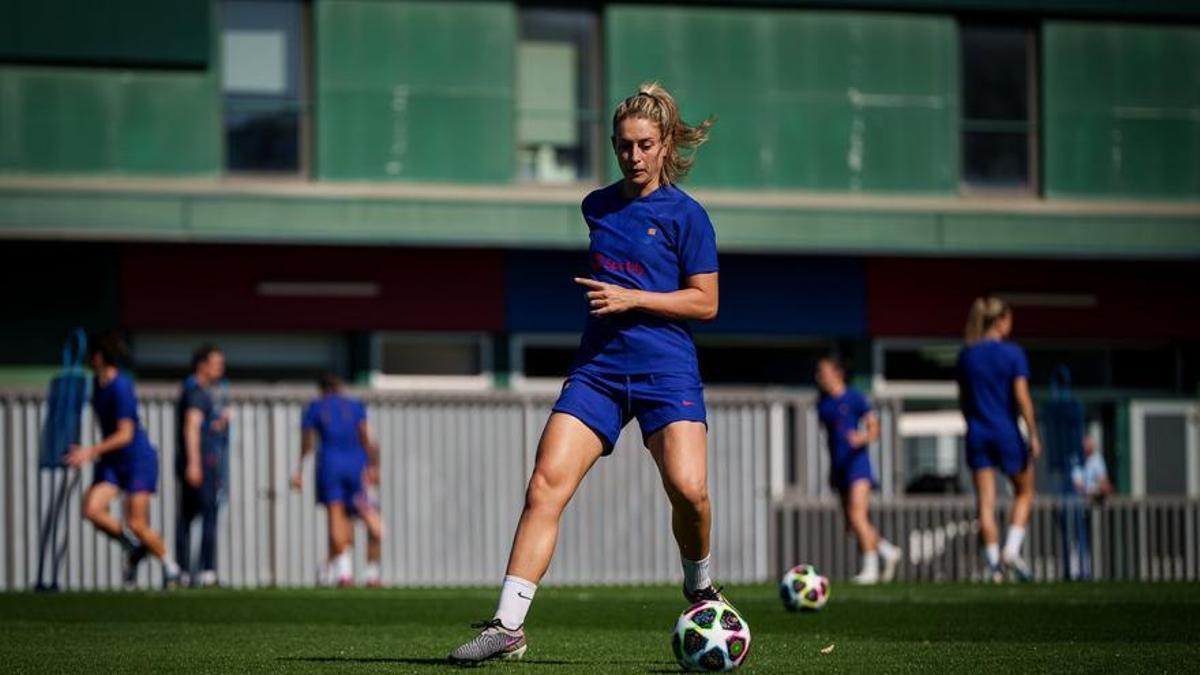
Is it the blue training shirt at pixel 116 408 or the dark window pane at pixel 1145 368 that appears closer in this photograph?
the blue training shirt at pixel 116 408

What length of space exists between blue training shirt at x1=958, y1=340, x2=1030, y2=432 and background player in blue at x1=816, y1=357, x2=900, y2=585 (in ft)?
8.08

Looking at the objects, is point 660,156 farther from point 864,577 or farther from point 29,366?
point 29,366

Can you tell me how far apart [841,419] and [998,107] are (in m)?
11.2

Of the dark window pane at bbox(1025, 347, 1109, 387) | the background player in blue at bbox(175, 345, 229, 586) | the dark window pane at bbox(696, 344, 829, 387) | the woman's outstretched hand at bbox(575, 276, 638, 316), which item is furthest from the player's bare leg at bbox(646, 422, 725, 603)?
the dark window pane at bbox(1025, 347, 1109, 387)

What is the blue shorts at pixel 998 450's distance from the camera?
18.4 m

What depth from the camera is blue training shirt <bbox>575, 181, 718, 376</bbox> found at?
29.2 feet

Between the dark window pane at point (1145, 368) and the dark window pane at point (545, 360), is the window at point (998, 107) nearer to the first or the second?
the dark window pane at point (1145, 368)

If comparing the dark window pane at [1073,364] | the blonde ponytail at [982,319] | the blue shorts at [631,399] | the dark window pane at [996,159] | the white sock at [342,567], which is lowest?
the white sock at [342,567]

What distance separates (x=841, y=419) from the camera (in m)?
21.0

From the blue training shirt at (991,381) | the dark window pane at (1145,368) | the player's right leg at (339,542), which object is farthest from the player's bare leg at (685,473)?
the dark window pane at (1145,368)

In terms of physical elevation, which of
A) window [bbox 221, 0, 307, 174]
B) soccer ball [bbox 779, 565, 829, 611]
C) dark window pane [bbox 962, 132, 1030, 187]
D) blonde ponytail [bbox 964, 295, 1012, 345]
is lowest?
soccer ball [bbox 779, 565, 829, 611]

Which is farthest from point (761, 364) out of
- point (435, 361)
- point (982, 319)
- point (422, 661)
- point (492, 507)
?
point (422, 661)

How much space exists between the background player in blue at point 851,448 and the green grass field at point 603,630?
207 cm

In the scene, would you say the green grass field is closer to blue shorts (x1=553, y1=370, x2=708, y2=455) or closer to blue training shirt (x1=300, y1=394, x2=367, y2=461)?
blue shorts (x1=553, y1=370, x2=708, y2=455)
